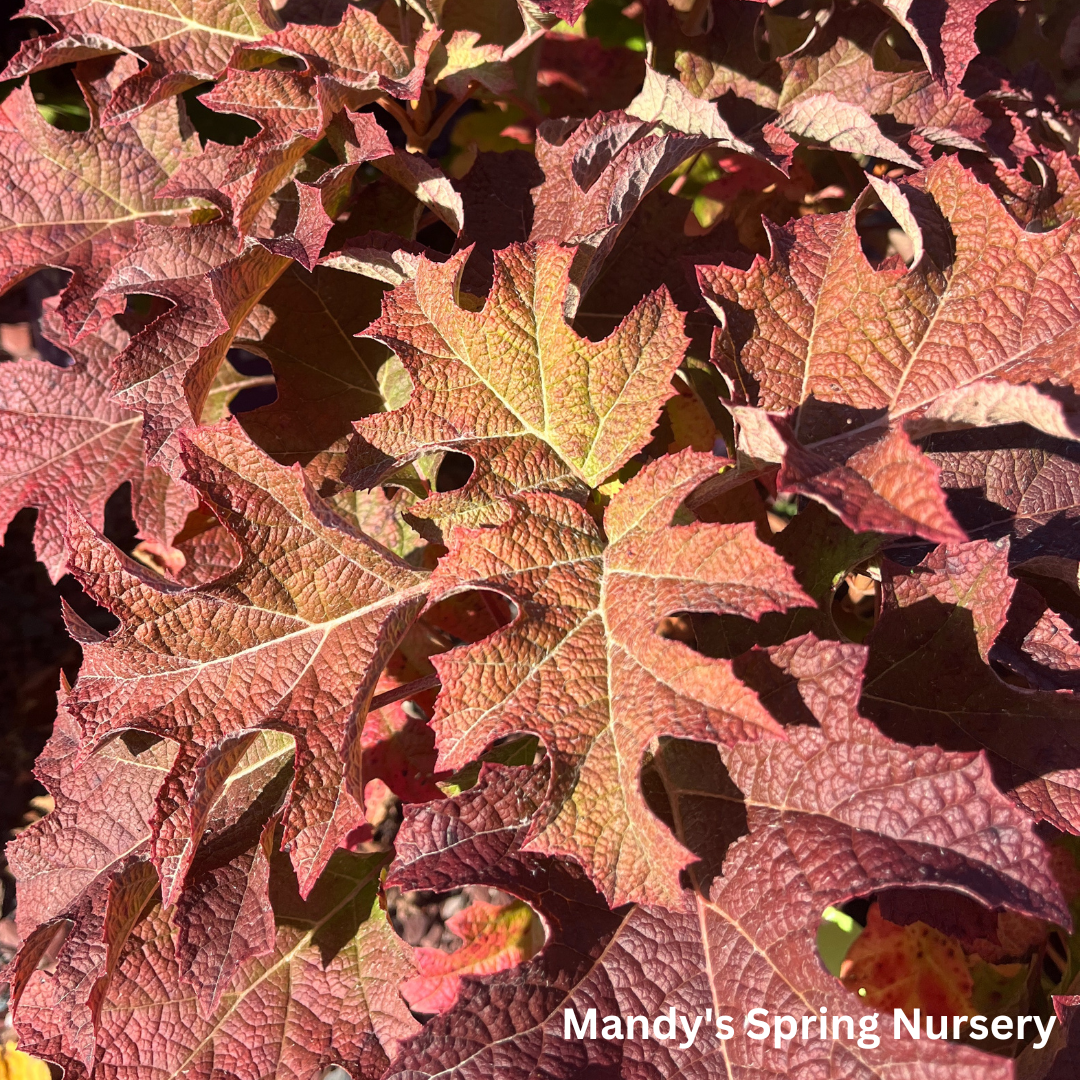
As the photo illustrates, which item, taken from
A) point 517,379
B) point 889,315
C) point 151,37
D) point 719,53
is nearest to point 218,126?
point 151,37

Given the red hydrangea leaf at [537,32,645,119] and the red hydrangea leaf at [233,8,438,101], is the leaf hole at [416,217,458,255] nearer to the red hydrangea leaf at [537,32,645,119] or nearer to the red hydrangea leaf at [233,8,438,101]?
the red hydrangea leaf at [537,32,645,119]

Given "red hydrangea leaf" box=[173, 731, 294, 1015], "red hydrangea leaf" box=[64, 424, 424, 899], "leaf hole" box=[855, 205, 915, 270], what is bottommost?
"red hydrangea leaf" box=[173, 731, 294, 1015]

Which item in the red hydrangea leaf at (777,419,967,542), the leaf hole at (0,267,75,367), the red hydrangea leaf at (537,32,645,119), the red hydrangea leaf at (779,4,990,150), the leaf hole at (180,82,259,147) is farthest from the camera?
the leaf hole at (0,267,75,367)

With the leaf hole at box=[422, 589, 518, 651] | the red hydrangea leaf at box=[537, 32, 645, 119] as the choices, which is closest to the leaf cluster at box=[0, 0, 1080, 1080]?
the leaf hole at box=[422, 589, 518, 651]

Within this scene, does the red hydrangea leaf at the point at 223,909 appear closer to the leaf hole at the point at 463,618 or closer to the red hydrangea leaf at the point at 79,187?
→ the leaf hole at the point at 463,618

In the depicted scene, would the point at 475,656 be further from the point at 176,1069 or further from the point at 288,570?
the point at 176,1069
